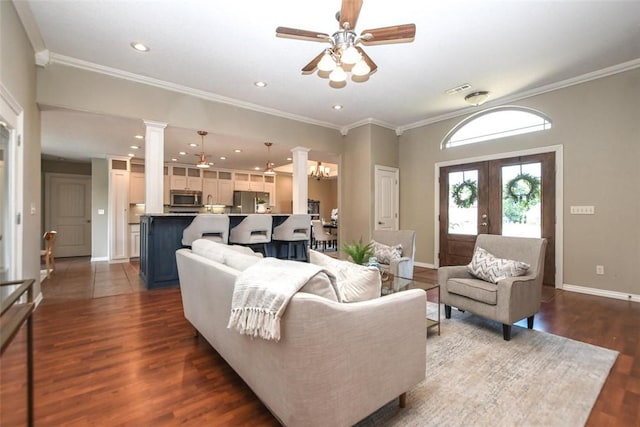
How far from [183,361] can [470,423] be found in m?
1.83

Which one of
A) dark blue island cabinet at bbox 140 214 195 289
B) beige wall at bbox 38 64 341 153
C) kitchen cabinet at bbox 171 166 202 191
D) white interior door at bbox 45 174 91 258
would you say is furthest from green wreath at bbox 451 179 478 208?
white interior door at bbox 45 174 91 258

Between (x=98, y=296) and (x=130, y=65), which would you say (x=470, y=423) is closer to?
(x=98, y=296)

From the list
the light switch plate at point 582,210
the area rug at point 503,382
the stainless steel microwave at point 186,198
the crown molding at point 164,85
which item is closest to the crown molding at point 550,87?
the light switch plate at point 582,210

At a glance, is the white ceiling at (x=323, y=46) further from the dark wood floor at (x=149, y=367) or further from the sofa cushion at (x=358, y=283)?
the dark wood floor at (x=149, y=367)

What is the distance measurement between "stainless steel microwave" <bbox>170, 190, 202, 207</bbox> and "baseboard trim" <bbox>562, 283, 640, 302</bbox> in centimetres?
819

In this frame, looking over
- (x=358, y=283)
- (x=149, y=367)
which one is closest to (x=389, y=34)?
(x=358, y=283)

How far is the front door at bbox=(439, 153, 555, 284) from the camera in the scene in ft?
13.9

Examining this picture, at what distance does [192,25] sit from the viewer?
2.79 metres

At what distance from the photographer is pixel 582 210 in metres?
3.90

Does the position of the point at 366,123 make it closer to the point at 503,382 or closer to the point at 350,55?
the point at 350,55

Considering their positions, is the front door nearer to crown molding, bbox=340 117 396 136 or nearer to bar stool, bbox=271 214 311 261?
crown molding, bbox=340 117 396 136

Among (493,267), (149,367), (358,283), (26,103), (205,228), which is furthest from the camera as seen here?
(205,228)

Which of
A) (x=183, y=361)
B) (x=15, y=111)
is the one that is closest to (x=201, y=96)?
(x=15, y=111)

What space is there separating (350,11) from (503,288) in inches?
97.4
